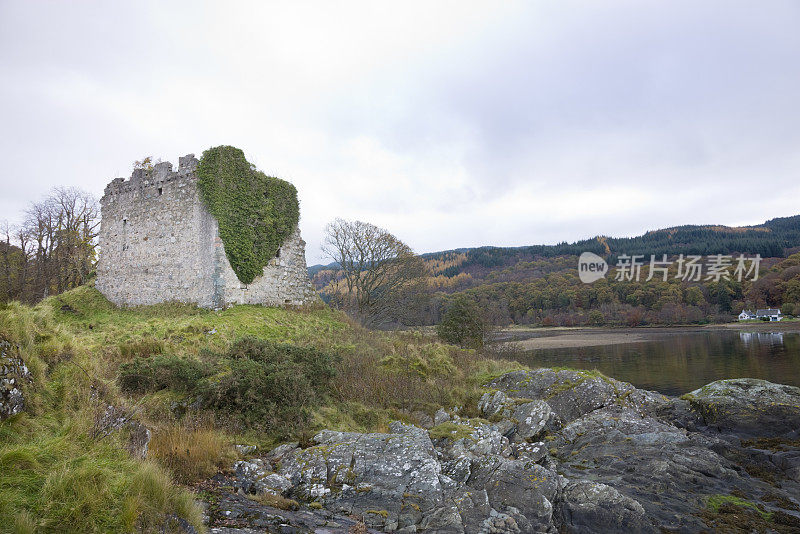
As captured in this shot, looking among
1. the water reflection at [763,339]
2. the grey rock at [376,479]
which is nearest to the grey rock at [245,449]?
the grey rock at [376,479]

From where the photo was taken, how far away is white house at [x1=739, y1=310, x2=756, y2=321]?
62.0 metres

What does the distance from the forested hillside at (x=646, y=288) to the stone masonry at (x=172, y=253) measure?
19.5m

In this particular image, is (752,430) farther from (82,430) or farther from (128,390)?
(128,390)

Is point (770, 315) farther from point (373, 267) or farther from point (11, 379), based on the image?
point (11, 379)

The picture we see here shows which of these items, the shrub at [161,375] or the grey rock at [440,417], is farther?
the grey rock at [440,417]

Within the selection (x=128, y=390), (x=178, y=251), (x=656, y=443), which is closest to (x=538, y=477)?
(x=656, y=443)

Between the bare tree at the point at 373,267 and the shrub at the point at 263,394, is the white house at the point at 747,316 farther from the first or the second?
the shrub at the point at 263,394

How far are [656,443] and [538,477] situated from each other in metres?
3.64

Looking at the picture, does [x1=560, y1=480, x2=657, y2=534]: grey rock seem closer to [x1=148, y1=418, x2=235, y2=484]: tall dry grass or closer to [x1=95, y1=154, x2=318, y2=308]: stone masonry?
[x1=148, y1=418, x2=235, y2=484]: tall dry grass

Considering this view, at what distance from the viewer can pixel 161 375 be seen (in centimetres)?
746

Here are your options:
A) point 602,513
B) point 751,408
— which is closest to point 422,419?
point 602,513

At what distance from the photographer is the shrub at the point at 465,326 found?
20.8 m

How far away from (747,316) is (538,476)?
77.3m

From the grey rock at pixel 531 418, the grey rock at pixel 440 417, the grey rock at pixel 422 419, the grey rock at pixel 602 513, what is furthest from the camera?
the grey rock at pixel 440 417
